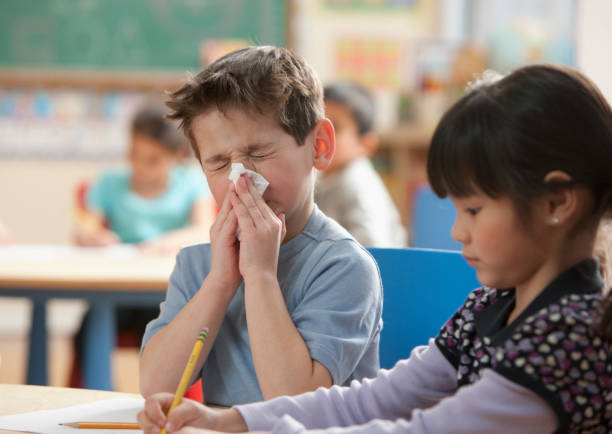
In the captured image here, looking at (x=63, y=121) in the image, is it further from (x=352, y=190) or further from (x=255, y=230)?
(x=255, y=230)

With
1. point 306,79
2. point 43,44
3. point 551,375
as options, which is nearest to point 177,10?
point 43,44

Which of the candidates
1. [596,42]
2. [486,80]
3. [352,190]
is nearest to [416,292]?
[486,80]

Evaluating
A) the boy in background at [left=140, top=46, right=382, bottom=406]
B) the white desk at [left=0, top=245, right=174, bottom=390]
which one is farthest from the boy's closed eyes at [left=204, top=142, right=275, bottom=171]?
the white desk at [left=0, top=245, right=174, bottom=390]

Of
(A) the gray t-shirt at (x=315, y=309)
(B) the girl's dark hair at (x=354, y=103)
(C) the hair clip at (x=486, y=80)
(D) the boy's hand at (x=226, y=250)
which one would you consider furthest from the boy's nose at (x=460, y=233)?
(B) the girl's dark hair at (x=354, y=103)

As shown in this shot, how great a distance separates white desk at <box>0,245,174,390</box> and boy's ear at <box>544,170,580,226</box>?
154cm

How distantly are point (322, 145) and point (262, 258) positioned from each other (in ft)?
0.66

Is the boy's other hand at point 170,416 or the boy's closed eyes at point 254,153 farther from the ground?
the boy's closed eyes at point 254,153

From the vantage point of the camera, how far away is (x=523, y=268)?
0.80 m

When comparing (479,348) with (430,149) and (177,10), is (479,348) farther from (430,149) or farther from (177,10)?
(177,10)

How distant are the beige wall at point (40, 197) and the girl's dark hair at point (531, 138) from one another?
374 centimetres

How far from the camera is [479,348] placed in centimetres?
85

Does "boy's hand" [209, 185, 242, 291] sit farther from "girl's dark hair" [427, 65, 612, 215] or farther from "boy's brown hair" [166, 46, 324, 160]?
"girl's dark hair" [427, 65, 612, 215]

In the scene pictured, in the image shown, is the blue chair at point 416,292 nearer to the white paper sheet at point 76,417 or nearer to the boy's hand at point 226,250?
the boy's hand at point 226,250

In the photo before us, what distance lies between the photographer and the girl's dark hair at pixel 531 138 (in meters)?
0.76
